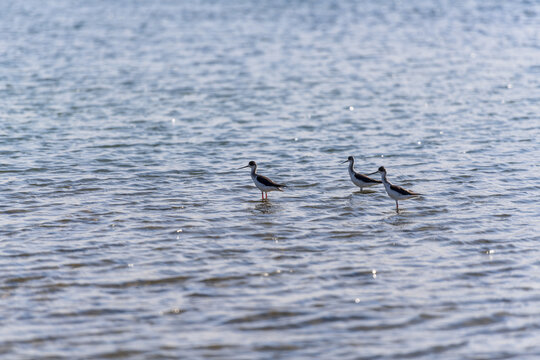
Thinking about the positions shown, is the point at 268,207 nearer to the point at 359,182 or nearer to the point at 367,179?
the point at 359,182

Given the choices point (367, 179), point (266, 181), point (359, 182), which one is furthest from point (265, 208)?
point (367, 179)

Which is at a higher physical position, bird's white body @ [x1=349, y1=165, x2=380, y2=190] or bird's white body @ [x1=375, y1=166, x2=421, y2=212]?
bird's white body @ [x1=349, y1=165, x2=380, y2=190]

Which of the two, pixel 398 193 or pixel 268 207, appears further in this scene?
pixel 268 207

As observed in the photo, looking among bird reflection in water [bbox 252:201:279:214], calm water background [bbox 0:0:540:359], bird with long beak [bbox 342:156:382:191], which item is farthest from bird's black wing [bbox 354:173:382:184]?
bird reflection in water [bbox 252:201:279:214]

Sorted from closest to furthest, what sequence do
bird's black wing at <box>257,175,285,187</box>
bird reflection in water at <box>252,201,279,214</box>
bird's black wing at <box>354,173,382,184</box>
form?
bird reflection in water at <box>252,201,279,214</box> < bird's black wing at <box>257,175,285,187</box> < bird's black wing at <box>354,173,382,184</box>

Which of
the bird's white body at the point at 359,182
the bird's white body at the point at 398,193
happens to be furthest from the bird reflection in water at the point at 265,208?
the bird's white body at the point at 398,193

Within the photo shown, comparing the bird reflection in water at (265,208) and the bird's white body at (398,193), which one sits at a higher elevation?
the bird's white body at (398,193)

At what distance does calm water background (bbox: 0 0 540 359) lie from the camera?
11.2 metres

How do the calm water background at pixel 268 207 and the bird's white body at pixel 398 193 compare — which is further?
the bird's white body at pixel 398 193

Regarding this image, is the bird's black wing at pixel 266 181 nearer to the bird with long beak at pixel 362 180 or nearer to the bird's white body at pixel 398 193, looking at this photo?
the bird with long beak at pixel 362 180

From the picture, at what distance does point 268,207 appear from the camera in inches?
707

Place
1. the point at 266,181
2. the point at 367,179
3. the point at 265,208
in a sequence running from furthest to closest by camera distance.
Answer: the point at 367,179, the point at 266,181, the point at 265,208

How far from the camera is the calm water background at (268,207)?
11.2m

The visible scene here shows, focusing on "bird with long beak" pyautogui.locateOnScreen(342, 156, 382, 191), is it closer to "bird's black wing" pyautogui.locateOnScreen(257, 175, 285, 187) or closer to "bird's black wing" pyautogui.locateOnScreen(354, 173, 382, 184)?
"bird's black wing" pyautogui.locateOnScreen(354, 173, 382, 184)
